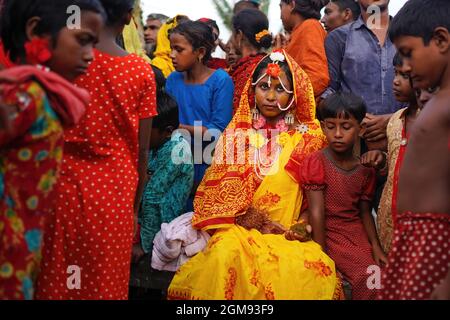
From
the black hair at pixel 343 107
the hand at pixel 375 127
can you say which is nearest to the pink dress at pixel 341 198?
the black hair at pixel 343 107

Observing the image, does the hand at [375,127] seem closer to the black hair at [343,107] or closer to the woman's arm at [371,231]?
the black hair at [343,107]

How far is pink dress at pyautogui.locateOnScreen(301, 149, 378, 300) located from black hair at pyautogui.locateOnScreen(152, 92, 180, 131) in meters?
1.06

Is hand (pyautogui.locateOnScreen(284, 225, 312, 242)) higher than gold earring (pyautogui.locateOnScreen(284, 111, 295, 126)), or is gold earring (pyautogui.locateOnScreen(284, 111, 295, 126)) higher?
gold earring (pyautogui.locateOnScreen(284, 111, 295, 126))

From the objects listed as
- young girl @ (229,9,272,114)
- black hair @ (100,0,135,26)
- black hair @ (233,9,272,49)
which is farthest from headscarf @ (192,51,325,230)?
black hair @ (100,0,135,26)

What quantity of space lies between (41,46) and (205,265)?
211 centimetres

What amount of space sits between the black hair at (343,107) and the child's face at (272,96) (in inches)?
18.1

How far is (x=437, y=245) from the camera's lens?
2.87 meters

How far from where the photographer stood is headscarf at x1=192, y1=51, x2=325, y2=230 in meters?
4.94

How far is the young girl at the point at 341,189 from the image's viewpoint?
4.77m

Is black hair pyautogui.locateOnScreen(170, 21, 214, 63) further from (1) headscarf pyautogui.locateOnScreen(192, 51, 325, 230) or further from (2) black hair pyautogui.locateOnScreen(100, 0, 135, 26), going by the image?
(2) black hair pyautogui.locateOnScreen(100, 0, 135, 26)

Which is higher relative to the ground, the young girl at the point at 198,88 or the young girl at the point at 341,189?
the young girl at the point at 198,88

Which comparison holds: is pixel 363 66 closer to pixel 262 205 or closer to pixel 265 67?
pixel 265 67

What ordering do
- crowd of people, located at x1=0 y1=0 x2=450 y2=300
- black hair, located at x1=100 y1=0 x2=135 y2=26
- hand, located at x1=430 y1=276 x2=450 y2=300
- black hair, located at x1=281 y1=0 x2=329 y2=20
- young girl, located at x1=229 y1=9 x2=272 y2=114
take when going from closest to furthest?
1. hand, located at x1=430 y1=276 x2=450 y2=300
2. crowd of people, located at x1=0 y1=0 x2=450 y2=300
3. black hair, located at x1=100 y1=0 x2=135 y2=26
4. black hair, located at x1=281 y1=0 x2=329 y2=20
5. young girl, located at x1=229 y1=9 x2=272 y2=114

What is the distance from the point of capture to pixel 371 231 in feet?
15.8
